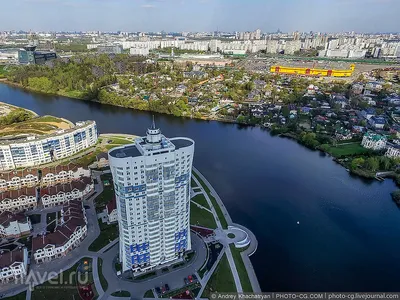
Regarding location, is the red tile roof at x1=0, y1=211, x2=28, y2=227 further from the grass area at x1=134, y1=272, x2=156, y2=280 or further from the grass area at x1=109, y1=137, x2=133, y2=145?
the grass area at x1=109, y1=137, x2=133, y2=145

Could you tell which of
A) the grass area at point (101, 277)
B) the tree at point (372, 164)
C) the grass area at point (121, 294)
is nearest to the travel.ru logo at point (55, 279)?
the grass area at point (101, 277)

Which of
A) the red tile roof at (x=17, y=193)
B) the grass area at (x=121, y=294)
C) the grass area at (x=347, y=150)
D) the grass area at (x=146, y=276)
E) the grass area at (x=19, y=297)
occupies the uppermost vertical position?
the grass area at (x=347, y=150)

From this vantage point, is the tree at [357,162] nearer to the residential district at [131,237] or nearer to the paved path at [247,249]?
the paved path at [247,249]

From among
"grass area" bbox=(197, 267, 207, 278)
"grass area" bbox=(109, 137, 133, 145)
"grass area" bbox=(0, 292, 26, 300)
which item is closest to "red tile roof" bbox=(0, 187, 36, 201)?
"grass area" bbox=(0, 292, 26, 300)

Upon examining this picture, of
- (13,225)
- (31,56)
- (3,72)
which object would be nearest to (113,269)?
(13,225)

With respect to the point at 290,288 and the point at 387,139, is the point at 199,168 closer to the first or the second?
the point at 290,288

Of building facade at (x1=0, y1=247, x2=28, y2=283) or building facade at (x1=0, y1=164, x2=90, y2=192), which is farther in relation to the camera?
building facade at (x1=0, y1=164, x2=90, y2=192)
